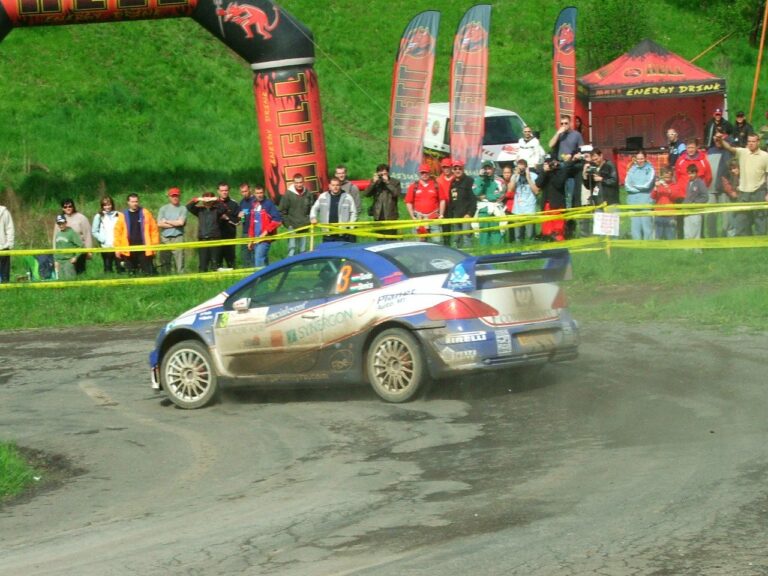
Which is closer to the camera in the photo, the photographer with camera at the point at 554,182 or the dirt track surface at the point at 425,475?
the dirt track surface at the point at 425,475

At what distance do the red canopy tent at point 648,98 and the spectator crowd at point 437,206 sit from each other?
10.8 m

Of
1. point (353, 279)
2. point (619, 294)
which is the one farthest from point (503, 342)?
point (619, 294)

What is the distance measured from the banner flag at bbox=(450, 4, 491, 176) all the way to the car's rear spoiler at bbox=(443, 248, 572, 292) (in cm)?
1378

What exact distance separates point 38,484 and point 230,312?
3.39m

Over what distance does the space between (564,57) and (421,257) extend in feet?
52.4

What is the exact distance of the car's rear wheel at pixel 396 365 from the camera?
12.1m

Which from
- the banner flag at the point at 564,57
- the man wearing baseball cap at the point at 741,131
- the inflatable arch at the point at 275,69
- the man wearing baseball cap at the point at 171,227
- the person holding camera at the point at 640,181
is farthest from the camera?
the banner flag at the point at 564,57

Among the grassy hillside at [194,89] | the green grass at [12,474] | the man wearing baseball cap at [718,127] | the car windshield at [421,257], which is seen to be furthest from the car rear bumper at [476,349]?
the grassy hillside at [194,89]

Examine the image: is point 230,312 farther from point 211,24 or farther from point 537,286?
point 211,24

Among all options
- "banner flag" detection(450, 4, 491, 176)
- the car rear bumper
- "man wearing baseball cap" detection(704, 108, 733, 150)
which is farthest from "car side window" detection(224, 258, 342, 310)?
"man wearing baseball cap" detection(704, 108, 733, 150)

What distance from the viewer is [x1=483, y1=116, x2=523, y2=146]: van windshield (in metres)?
32.5

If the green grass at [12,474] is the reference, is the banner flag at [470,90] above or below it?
above

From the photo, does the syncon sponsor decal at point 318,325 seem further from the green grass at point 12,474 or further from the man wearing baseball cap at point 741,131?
the man wearing baseball cap at point 741,131

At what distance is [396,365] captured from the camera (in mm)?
12234
